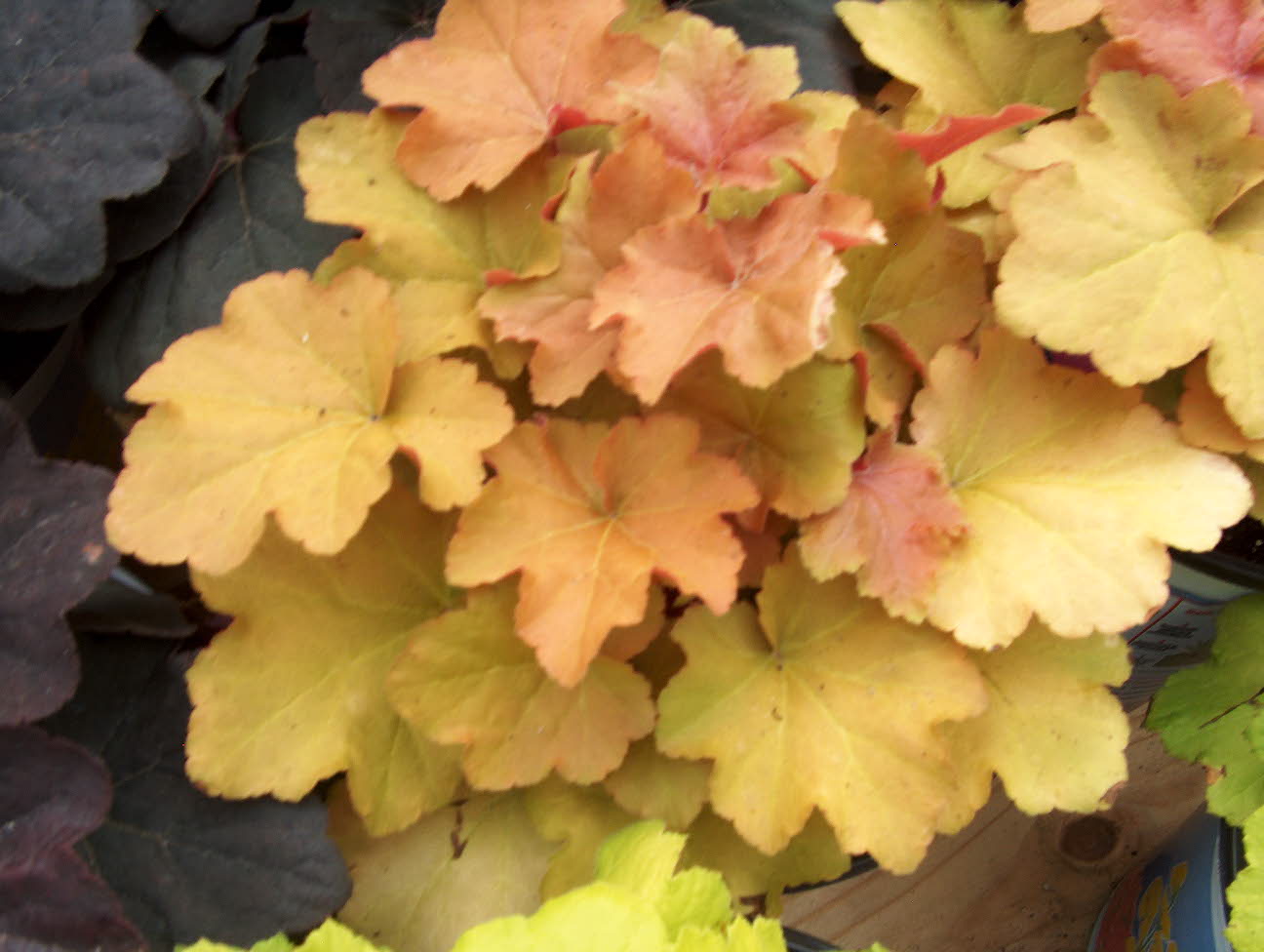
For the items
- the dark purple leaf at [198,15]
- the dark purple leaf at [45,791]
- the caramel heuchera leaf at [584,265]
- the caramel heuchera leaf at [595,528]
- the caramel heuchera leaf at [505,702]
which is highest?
the dark purple leaf at [198,15]

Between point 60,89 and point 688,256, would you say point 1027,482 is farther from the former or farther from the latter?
point 60,89

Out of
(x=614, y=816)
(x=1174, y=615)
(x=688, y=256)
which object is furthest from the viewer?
(x=1174, y=615)

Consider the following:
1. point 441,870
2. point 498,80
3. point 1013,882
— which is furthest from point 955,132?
point 1013,882

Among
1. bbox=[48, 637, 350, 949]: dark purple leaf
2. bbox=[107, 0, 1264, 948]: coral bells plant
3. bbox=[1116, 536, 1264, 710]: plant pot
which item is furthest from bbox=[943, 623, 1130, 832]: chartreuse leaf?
bbox=[48, 637, 350, 949]: dark purple leaf

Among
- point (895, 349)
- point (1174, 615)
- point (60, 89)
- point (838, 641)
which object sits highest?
point (60, 89)

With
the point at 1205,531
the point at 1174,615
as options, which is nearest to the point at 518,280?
the point at 1205,531

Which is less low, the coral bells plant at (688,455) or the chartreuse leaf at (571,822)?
the coral bells plant at (688,455)

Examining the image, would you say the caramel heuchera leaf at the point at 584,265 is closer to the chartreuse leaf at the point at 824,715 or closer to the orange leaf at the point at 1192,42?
the chartreuse leaf at the point at 824,715

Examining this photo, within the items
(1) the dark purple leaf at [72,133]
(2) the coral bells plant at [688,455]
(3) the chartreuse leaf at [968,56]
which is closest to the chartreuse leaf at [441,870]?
(2) the coral bells plant at [688,455]
